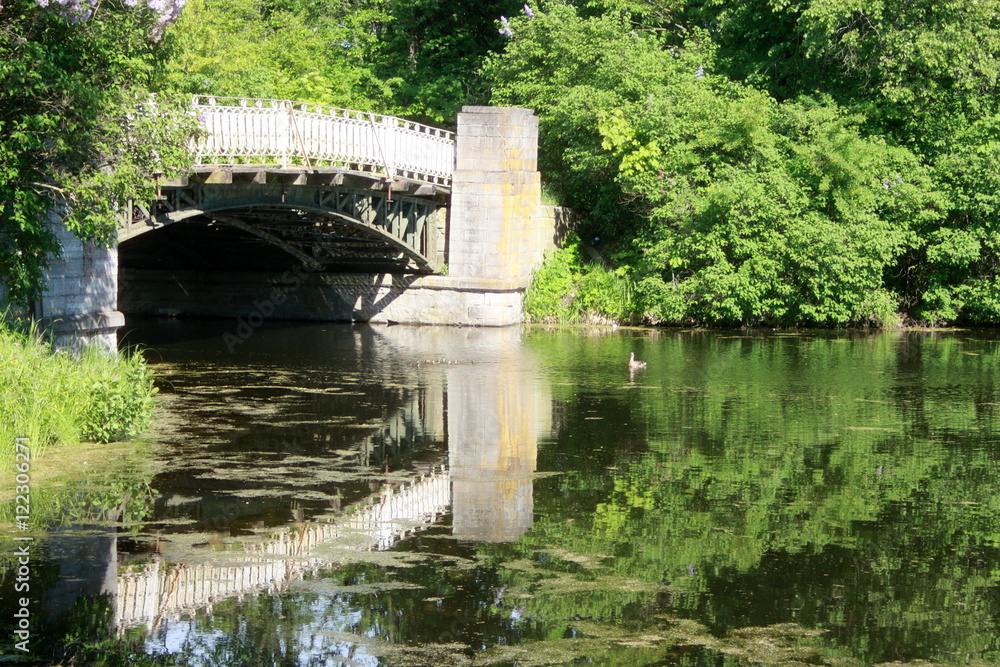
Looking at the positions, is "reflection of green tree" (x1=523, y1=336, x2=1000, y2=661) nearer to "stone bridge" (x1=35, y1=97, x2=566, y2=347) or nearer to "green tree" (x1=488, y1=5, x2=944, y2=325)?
"stone bridge" (x1=35, y1=97, x2=566, y2=347)

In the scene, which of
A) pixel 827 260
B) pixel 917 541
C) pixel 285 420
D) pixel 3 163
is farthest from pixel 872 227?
pixel 3 163

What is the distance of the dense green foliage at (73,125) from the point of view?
13219 mm

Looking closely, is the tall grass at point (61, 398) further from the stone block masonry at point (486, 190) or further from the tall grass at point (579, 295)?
the tall grass at point (579, 295)

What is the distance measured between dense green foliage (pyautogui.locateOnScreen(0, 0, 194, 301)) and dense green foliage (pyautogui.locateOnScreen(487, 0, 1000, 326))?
1542 cm

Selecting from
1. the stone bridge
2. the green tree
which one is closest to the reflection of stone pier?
the stone bridge

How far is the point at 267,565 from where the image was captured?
9.66 metres

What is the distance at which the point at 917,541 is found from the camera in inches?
425

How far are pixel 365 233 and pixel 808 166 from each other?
1024 centimetres

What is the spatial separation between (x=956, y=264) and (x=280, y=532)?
2240 centimetres

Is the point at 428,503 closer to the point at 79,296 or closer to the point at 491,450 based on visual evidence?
the point at 491,450

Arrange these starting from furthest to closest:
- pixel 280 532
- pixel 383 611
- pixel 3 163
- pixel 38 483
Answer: pixel 3 163
pixel 38 483
pixel 280 532
pixel 383 611

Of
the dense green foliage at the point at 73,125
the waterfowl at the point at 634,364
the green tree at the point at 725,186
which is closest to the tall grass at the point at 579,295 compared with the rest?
the green tree at the point at 725,186

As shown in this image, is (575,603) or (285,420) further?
(285,420)

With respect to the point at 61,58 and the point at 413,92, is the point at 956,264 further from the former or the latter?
the point at 61,58
